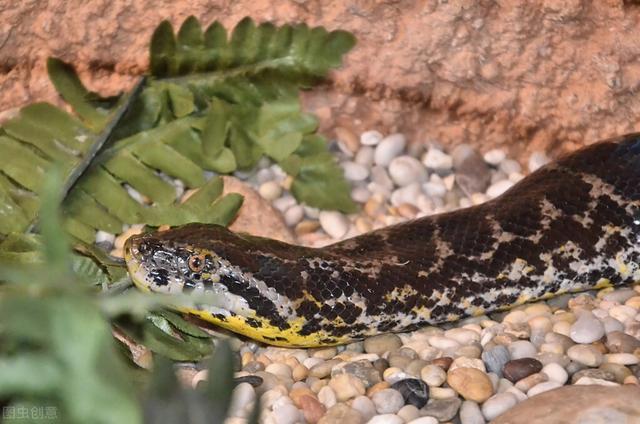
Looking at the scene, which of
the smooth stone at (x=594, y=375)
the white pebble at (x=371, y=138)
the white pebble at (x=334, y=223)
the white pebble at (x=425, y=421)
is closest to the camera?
the white pebble at (x=425, y=421)

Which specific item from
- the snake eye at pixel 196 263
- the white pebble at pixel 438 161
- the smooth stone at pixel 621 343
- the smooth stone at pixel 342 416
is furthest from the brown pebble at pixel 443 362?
the white pebble at pixel 438 161

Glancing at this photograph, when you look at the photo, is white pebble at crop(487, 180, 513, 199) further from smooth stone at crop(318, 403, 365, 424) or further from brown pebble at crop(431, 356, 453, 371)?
smooth stone at crop(318, 403, 365, 424)

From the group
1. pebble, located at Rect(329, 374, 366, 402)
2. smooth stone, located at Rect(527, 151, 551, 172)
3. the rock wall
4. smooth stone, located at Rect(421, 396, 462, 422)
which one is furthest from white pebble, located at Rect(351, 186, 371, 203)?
smooth stone, located at Rect(421, 396, 462, 422)

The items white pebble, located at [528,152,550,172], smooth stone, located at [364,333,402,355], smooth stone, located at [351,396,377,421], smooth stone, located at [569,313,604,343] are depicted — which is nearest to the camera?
smooth stone, located at [351,396,377,421]

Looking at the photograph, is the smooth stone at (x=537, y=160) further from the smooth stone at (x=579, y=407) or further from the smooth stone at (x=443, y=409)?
the smooth stone at (x=579, y=407)

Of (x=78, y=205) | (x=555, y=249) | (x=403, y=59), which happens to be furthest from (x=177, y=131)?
(x=555, y=249)

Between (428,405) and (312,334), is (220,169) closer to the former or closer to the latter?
(312,334)
